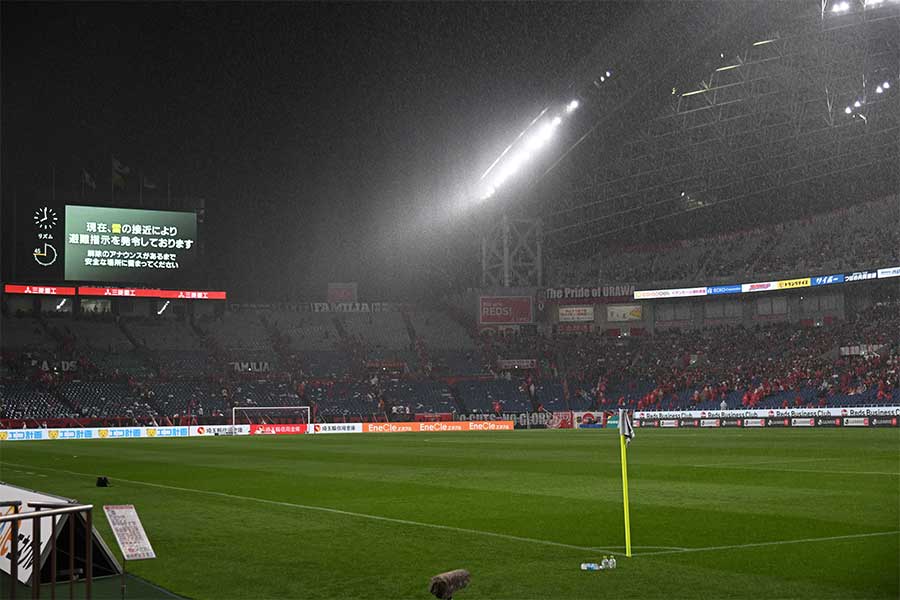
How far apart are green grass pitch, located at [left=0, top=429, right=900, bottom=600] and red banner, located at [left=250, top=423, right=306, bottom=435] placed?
31.9m

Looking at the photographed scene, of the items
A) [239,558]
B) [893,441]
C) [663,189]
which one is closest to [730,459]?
[893,441]

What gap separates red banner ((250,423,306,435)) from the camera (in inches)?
2480

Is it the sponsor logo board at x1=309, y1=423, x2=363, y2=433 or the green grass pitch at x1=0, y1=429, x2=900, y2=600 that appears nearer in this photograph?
the green grass pitch at x1=0, y1=429, x2=900, y2=600

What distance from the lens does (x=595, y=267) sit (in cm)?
8850

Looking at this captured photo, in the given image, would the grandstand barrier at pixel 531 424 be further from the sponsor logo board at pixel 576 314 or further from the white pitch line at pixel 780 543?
the white pitch line at pixel 780 543

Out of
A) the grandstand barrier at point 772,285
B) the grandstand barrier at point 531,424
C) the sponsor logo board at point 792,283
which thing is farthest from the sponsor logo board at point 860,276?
the grandstand barrier at point 531,424

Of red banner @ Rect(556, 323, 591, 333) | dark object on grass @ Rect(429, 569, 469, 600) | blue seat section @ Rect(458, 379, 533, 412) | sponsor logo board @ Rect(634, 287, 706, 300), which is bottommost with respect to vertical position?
dark object on grass @ Rect(429, 569, 469, 600)

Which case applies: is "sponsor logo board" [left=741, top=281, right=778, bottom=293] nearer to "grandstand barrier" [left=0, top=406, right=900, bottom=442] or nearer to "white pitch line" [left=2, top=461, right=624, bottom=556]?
"grandstand barrier" [left=0, top=406, right=900, bottom=442]

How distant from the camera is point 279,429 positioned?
63.6 metres

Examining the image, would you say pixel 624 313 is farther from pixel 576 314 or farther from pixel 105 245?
pixel 105 245

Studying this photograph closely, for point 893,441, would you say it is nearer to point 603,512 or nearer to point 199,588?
point 603,512

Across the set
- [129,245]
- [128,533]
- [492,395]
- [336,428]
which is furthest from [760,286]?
[128,533]

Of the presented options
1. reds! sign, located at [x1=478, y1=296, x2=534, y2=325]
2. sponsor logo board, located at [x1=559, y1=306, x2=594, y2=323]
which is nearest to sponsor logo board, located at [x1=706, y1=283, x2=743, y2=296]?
sponsor logo board, located at [x1=559, y1=306, x2=594, y2=323]

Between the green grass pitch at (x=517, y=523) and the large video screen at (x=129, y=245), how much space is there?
3088 cm
